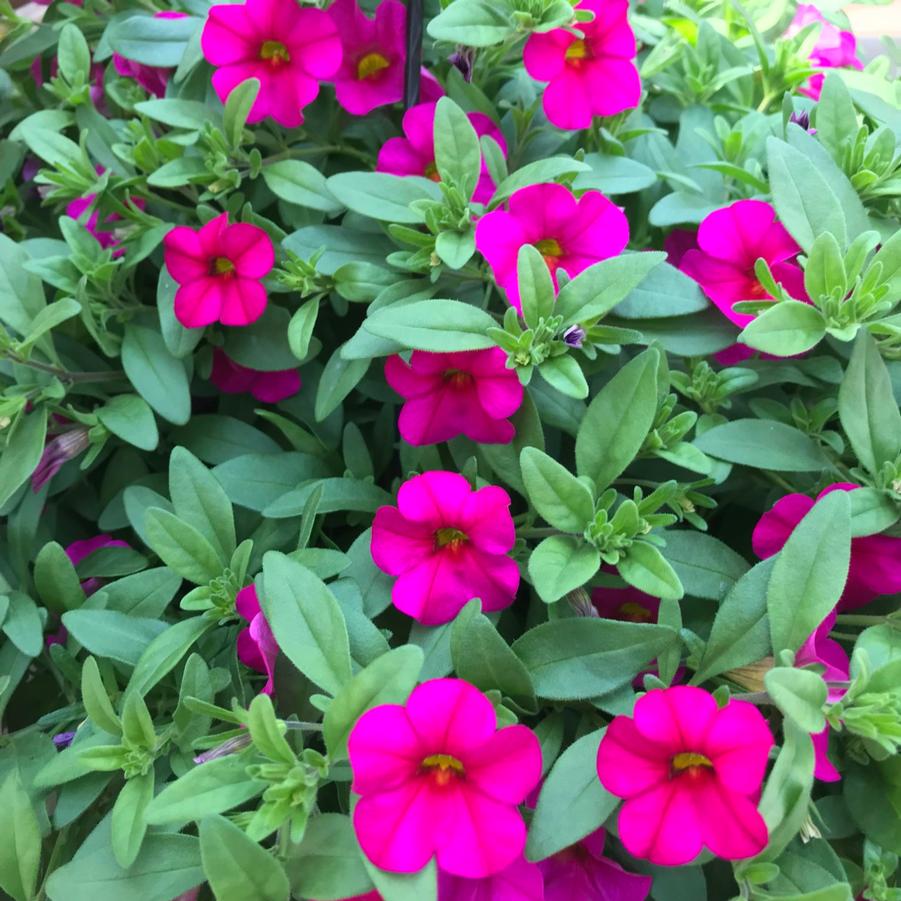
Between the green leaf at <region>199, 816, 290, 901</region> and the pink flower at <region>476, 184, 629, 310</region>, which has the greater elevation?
the pink flower at <region>476, 184, 629, 310</region>

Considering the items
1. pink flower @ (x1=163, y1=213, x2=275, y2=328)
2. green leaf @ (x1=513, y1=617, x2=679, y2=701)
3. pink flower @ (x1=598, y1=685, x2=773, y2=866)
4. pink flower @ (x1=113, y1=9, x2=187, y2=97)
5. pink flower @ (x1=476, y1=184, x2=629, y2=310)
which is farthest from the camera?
pink flower @ (x1=113, y1=9, x2=187, y2=97)

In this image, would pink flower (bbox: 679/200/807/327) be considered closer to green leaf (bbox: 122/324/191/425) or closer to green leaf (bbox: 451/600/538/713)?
green leaf (bbox: 451/600/538/713)

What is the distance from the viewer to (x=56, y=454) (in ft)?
3.03

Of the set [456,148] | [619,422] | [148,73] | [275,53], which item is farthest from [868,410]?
[148,73]

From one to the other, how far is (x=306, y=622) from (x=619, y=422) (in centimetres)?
30

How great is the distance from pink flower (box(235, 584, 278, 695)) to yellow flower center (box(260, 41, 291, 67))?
0.57 metres

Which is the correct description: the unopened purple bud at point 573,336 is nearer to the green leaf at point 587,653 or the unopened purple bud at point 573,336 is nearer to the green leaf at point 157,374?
the green leaf at point 587,653

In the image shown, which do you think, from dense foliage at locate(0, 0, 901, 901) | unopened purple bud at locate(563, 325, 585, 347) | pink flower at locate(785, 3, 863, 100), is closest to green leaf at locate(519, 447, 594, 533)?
dense foliage at locate(0, 0, 901, 901)

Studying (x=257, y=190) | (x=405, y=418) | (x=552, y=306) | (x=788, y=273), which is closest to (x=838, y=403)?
(x=788, y=273)

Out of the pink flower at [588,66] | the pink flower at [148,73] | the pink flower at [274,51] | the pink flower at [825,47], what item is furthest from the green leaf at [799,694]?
the pink flower at [148,73]

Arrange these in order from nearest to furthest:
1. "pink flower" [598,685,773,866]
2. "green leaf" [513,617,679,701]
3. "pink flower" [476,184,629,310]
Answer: "pink flower" [598,685,773,866] < "green leaf" [513,617,679,701] < "pink flower" [476,184,629,310]

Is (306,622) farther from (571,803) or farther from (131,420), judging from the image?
(131,420)

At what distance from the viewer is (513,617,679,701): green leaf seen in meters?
0.65

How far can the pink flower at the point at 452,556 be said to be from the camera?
0.71 meters
